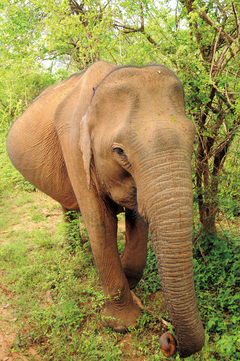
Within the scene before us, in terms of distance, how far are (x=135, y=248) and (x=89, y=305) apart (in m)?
0.99

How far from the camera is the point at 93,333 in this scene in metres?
3.79

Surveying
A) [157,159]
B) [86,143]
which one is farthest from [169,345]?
[86,143]

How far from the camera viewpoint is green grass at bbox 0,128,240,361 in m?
3.44

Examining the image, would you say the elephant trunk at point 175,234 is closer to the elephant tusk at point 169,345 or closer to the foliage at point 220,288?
the elephant tusk at point 169,345

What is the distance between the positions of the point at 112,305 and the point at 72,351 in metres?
0.69

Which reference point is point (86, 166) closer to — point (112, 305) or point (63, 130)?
point (63, 130)

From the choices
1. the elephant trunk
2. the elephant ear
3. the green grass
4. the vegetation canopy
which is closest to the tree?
the vegetation canopy

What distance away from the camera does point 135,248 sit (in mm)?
4293

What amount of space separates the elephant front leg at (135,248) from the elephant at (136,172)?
15mm

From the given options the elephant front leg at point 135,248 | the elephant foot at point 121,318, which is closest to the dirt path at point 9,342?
the elephant foot at point 121,318

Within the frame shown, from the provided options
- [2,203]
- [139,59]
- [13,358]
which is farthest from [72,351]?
[2,203]

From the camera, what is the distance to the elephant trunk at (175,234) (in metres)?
2.40

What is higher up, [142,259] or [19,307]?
[142,259]

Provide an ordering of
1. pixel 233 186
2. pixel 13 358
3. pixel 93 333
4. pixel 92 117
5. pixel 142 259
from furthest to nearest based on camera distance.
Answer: pixel 233 186
pixel 142 259
pixel 93 333
pixel 13 358
pixel 92 117
